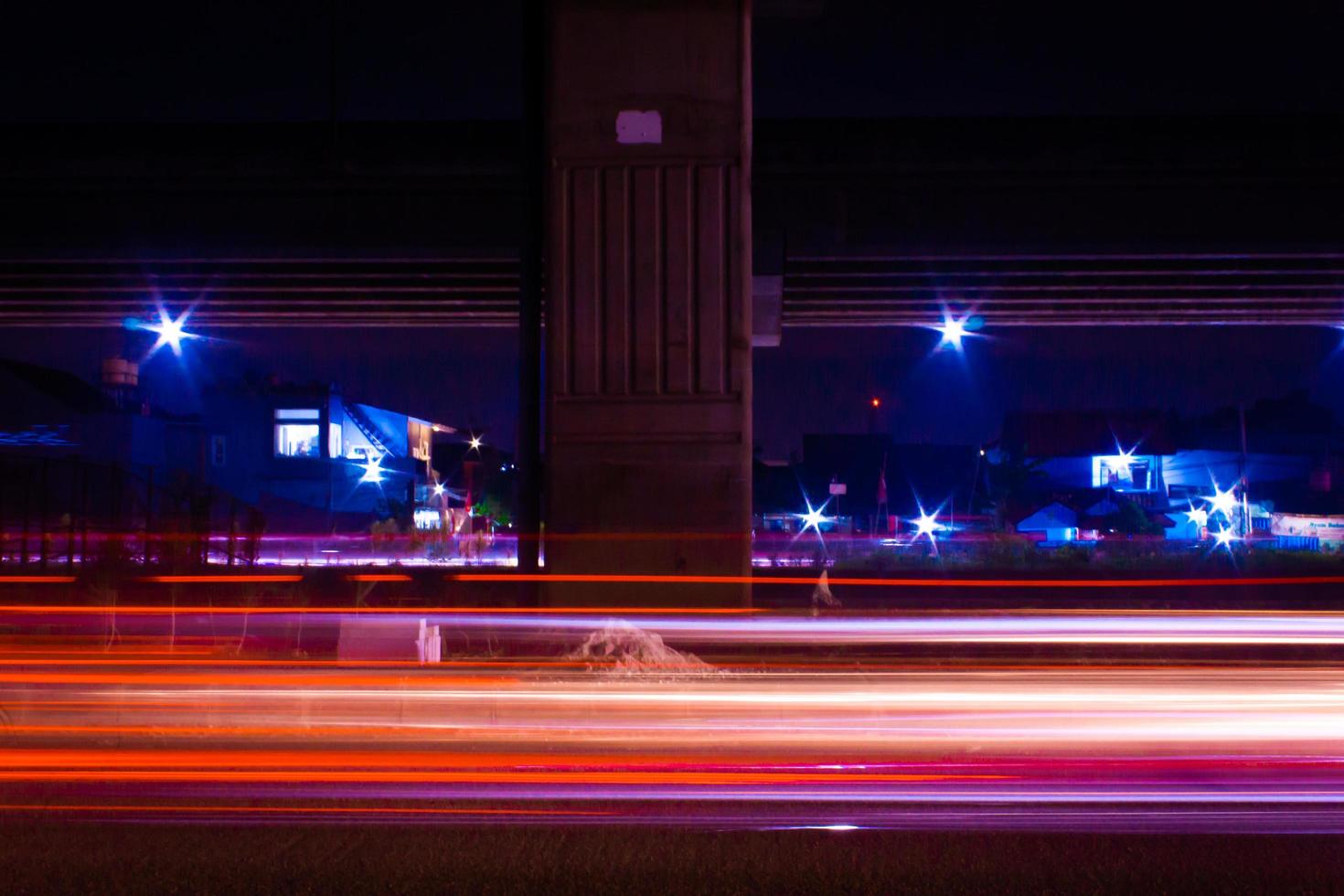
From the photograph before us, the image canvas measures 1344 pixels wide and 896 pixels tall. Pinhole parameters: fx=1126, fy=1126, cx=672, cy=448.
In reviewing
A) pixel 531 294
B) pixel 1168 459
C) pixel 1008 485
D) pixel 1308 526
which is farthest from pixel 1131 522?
pixel 531 294

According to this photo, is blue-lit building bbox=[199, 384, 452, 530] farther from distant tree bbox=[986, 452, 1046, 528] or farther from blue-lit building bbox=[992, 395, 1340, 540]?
blue-lit building bbox=[992, 395, 1340, 540]

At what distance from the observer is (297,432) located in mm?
47906

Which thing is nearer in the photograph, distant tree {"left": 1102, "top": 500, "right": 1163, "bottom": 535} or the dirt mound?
the dirt mound

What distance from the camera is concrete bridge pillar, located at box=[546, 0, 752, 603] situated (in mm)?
13281

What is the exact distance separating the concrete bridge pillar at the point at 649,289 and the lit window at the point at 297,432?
3615 cm

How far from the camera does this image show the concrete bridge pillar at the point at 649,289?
1328 centimetres

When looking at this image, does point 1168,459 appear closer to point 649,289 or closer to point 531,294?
point 531,294

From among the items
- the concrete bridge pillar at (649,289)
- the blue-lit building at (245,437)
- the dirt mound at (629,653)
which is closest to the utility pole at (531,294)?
the concrete bridge pillar at (649,289)

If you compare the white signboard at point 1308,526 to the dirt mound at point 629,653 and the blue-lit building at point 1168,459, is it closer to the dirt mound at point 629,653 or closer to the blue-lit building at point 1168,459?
the blue-lit building at point 1168,459

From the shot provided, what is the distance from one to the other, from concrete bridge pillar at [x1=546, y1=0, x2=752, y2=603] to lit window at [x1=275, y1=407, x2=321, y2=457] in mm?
36149

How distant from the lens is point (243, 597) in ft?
48.9

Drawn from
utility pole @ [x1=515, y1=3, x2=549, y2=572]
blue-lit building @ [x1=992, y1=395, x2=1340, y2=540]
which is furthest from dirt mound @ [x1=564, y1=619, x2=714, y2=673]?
blue-lit building @ [x1=992, y1=395, x2=1340, y2=540]

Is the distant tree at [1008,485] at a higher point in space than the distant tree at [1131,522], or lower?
higher

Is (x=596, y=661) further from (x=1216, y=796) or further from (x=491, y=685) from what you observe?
(x=1216, y=796)
